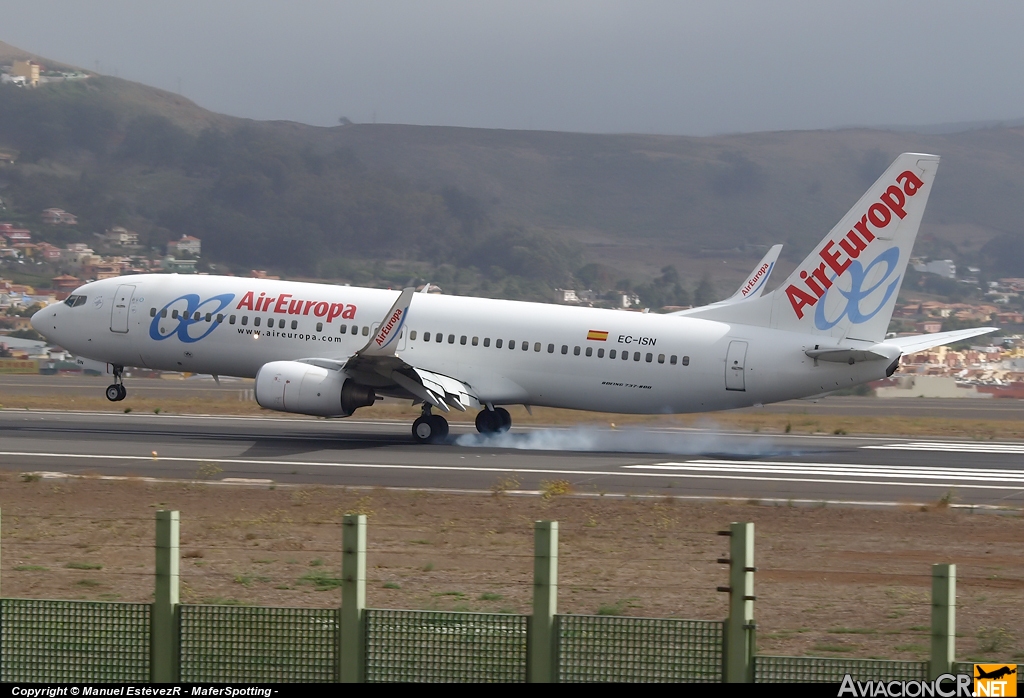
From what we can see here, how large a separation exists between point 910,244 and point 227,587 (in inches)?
909

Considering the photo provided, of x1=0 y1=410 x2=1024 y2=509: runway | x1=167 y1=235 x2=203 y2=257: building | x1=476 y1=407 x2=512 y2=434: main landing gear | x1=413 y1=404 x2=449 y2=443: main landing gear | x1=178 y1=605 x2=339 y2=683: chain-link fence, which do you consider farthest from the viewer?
x1=167 y1=235 x2=203 y2=257: building

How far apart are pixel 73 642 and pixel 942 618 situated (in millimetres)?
7043

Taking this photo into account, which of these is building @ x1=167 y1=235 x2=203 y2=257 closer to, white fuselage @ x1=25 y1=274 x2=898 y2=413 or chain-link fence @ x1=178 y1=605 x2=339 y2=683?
white fuselage @ x1=25 y1=274 x2=898 y2=413

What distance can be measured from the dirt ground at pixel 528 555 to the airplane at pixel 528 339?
9.10m

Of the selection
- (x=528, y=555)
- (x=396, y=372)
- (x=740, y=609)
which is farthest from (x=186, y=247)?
(x=740, y=609)

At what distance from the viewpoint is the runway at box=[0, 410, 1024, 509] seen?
2764cm

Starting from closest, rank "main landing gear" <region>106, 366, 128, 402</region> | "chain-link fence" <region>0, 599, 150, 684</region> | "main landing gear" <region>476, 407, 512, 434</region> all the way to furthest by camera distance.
Result: "chain-link fence" <region>0, 599, 150, 684</region>, "main landing gear" <region>476, 407, 512, 434</region>, "main landing gear" <region>106, 366, 128, 402</region>

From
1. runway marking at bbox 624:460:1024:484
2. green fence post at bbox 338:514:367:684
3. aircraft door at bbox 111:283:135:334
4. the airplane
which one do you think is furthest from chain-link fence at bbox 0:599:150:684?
aircraft door at bbox 111:283:135:334

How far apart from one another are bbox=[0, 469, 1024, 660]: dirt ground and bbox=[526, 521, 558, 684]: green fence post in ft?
12.4

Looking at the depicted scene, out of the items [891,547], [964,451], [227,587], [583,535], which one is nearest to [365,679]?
[227,587]

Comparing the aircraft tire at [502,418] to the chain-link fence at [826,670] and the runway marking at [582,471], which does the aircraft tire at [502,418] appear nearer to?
the runway marking at [582,471]

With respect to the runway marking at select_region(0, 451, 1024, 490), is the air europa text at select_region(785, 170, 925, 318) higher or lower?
higher

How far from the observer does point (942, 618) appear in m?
9.16

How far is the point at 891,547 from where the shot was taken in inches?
795
